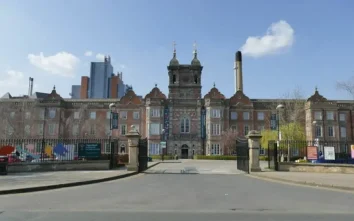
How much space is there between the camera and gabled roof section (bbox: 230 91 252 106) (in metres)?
69.5

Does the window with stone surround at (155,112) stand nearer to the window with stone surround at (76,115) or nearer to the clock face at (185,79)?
the clock face at (185,79)

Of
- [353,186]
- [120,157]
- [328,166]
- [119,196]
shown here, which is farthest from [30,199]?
[120,157]

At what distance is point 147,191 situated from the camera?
41.6 feet

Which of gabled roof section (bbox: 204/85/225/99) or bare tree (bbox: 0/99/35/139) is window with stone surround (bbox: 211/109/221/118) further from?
bare tree (bbox: 0/99/35/139)

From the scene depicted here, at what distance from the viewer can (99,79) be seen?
137000mm

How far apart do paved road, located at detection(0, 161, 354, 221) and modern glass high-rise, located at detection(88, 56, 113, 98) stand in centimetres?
12629

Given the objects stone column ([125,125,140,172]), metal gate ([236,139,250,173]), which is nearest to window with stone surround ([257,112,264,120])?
metal gate ([236,139,250,173])

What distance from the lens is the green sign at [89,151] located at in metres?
24.2

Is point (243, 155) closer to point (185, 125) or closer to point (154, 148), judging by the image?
point (154, 148)

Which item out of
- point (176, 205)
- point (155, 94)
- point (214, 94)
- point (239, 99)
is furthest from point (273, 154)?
point (155, 94)

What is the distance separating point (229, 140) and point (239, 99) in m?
10.2

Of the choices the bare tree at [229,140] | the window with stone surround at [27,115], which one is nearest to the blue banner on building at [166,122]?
the bare tree at [229,140]

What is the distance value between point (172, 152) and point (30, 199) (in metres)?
55.6

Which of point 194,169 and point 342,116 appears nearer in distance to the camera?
point 194,169
